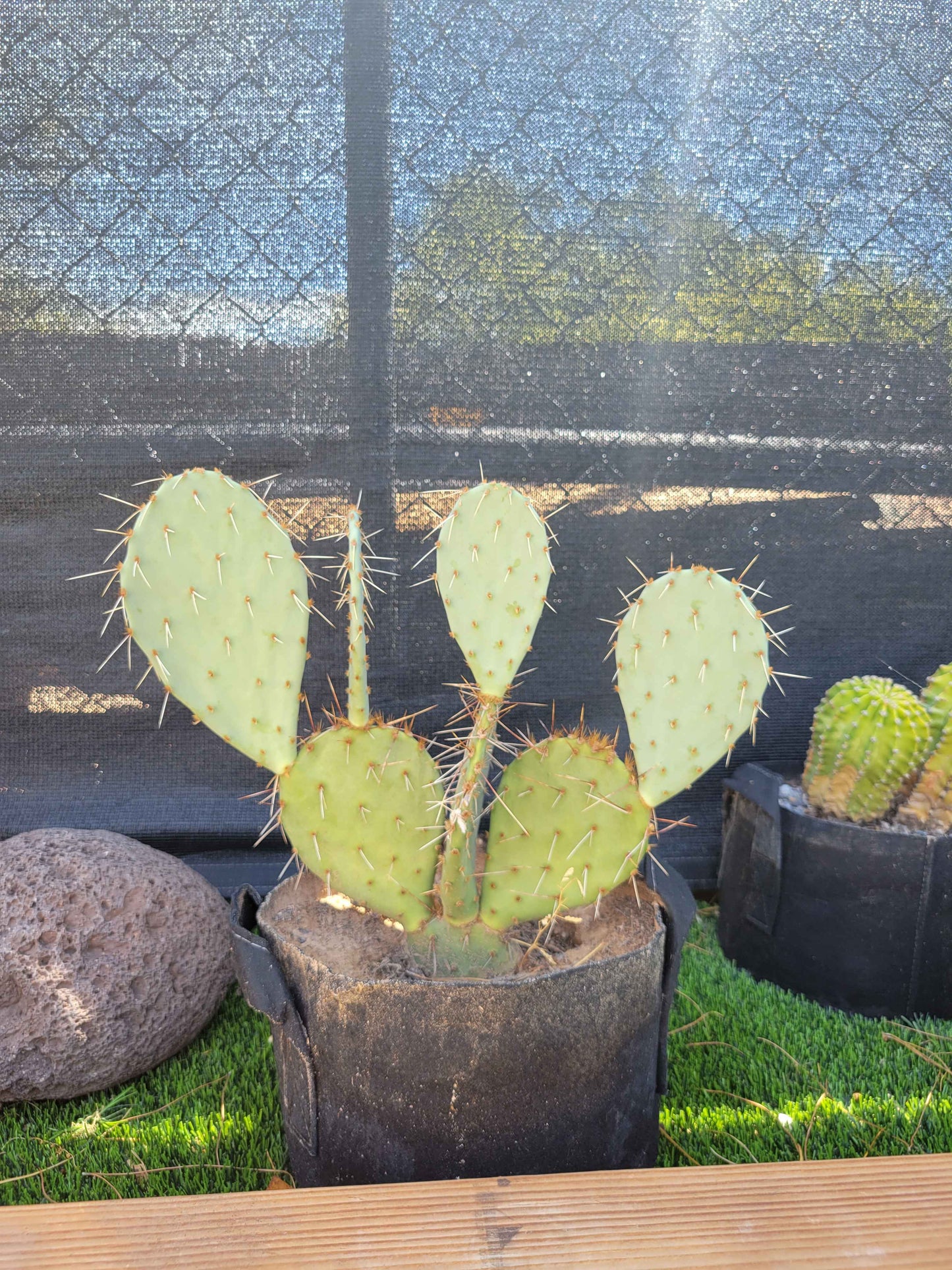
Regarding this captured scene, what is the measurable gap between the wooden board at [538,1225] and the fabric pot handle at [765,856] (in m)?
0.78

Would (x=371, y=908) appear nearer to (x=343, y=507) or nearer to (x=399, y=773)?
(x=399, y=773)

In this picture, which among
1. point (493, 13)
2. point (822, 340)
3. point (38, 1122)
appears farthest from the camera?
point (822, 340)

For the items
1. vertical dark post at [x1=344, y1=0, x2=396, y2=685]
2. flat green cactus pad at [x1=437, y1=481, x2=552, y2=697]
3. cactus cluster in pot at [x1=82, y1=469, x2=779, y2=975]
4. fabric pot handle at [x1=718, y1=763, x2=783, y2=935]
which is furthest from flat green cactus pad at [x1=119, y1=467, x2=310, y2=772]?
fabric pot handle at [x1=718, y1=763, x2=783, y2=935]

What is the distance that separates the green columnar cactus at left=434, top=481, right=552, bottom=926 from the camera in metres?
→ 0.85

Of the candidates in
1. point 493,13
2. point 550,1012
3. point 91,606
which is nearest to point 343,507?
point 91,606

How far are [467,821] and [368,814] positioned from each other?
96mm

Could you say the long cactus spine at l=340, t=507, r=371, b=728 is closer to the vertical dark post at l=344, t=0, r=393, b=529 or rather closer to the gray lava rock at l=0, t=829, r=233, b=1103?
the gray lava rock at l=0, t=829, r=233, b=1103

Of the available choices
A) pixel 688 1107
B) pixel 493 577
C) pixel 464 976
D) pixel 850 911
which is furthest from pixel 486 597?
pixel 850 911

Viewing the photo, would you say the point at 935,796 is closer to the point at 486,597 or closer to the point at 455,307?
the point at 486,597

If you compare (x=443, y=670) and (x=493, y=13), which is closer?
(x=493, y=13)

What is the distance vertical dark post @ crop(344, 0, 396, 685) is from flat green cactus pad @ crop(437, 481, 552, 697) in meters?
0.63

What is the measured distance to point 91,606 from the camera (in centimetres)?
151

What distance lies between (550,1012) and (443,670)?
2.58 feet

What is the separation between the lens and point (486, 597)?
86 centimetres
